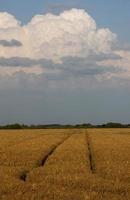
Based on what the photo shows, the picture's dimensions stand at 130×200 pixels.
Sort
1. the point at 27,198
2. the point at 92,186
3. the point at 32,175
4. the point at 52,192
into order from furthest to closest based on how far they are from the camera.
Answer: the point at 32,175 < the point at 92,186 < the point at 52,192 < the point at 27,198

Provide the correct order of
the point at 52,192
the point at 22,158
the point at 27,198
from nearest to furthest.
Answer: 1. the point at 27,198
2. the point at 52,192
3. the point at 22,158

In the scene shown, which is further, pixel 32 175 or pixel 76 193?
pixel 32 175

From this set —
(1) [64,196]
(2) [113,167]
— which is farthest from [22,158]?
(1) [64,196]

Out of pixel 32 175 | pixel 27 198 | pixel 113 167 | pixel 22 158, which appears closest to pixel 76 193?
pixel 27 198

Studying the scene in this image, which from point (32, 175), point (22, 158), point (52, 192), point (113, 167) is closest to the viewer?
point (52, 192)

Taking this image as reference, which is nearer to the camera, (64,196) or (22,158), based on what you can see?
(64,196)

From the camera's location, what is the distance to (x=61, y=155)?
92.3ft

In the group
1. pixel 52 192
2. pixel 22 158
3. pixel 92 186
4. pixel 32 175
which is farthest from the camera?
pixel 22 158

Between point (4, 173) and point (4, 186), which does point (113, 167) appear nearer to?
point (4, 173)

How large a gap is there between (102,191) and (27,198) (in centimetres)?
281

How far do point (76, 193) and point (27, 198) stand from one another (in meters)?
1.85

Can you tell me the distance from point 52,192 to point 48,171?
502 centimetres

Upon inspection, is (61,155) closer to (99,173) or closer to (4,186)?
(99,173)

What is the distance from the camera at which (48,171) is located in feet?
67.1
